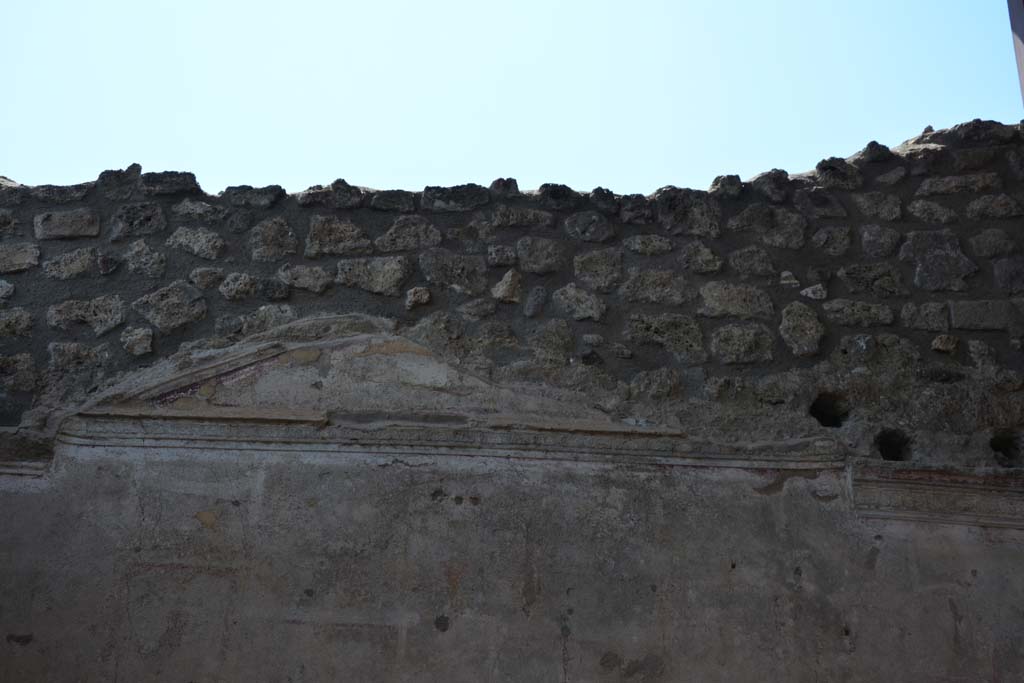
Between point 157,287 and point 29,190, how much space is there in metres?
0.70

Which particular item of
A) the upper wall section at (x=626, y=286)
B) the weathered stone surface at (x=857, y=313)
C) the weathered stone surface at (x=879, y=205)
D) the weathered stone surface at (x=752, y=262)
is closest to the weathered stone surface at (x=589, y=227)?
the upper wall section at (x=626, y=286)

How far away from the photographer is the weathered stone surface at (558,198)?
3.49 m

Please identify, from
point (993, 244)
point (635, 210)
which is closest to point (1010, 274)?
point (993, 244)

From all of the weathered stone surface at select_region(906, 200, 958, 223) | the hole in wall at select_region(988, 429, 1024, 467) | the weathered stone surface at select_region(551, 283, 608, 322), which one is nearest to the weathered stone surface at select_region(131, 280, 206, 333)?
the weathered stone surface at select_region(551, 283, 608, 322)

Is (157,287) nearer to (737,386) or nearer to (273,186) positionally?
(273,186)

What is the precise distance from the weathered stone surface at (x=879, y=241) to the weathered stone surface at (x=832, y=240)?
6cm

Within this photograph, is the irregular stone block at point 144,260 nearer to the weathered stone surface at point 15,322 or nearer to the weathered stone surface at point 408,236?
the weathered stone surface at point 15,322

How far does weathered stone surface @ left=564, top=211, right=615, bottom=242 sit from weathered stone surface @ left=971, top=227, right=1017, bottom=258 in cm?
127

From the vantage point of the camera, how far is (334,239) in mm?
3414

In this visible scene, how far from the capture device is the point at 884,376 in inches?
125

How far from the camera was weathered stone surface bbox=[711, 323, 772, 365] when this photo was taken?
3.20 m

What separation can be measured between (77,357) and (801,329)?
2.41 meters

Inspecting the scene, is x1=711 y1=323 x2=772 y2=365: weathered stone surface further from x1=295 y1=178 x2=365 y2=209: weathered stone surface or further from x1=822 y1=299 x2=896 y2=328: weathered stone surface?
x1=295 y1=178 x2=365 y2=209: weathered stone surface

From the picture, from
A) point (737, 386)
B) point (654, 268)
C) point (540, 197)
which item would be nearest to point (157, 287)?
point (540, 197)
